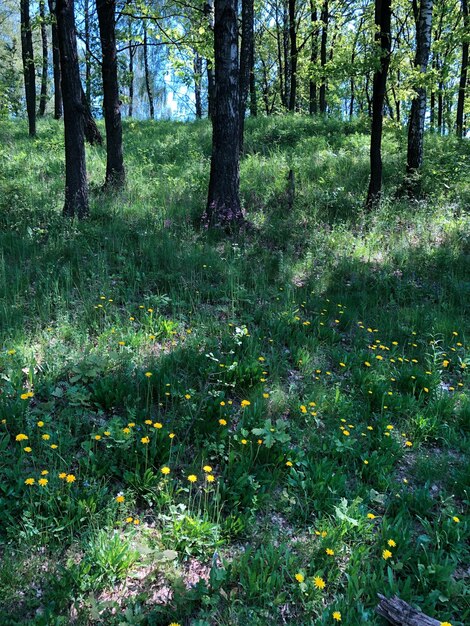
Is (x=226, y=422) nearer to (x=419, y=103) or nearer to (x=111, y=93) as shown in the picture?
(x=111, y=93)

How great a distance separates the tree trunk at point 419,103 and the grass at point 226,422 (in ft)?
10.1

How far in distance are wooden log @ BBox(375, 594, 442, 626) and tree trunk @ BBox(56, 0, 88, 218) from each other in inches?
266

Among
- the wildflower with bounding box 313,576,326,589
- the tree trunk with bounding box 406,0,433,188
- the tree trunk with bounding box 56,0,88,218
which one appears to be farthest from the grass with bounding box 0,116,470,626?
the tree trunk with bounding box 406,0,433,188

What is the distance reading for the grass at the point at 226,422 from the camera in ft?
7.97

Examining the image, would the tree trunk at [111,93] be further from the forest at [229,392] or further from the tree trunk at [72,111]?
the tree trunk at [72,111]

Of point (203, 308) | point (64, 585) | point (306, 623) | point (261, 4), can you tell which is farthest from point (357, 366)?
point (261, 4)

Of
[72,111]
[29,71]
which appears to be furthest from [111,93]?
[29,71]

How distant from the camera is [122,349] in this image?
4.25 m

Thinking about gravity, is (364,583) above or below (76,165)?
below

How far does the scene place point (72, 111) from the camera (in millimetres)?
7309

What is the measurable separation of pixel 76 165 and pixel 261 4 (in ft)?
72.3

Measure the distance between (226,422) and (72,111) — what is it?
20.4 feet

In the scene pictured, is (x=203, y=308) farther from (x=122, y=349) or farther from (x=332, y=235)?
(x=332, y=235)

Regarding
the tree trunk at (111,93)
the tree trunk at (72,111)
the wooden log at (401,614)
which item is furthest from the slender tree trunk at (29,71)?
the wooden log at (401,614)
